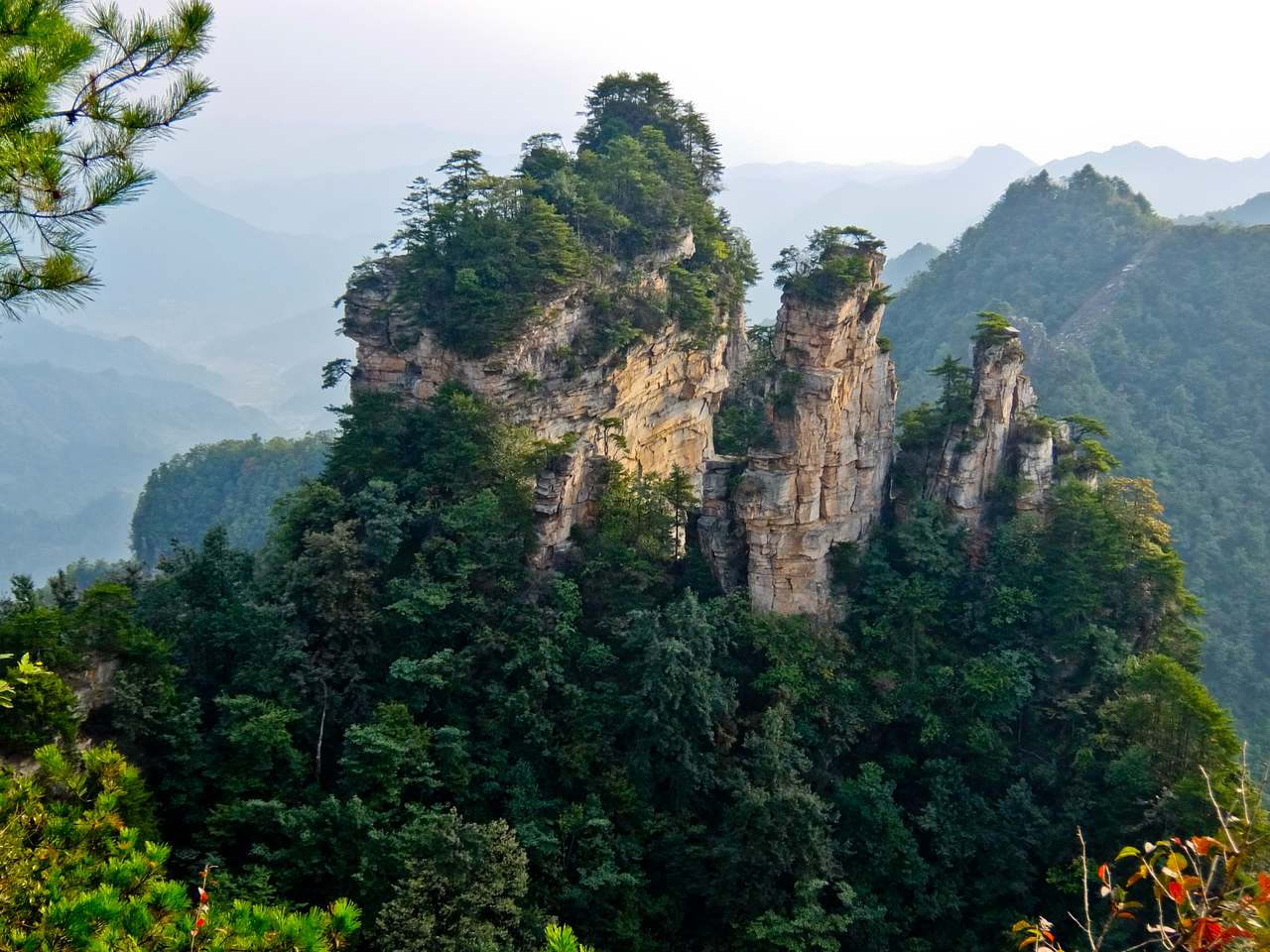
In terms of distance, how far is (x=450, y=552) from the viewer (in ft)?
60.7

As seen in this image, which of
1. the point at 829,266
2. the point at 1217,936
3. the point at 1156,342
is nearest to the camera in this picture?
the point at 1217,936

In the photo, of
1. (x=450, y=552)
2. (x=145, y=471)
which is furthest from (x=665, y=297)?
(x=145, y=471)

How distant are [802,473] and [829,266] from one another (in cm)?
502

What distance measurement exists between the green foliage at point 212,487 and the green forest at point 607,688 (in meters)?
30.1

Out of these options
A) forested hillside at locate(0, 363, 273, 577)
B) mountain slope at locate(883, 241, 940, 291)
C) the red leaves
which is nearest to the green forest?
the red leaves

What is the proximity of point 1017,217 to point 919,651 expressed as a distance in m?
46.8

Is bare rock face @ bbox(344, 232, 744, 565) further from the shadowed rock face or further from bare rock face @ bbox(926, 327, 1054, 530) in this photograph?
bare rock face @ bbox(926, 327, 1054, 530)

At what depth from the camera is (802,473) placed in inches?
793

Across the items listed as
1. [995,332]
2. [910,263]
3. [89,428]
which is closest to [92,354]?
[89,428]

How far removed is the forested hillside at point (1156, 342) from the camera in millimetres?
32594

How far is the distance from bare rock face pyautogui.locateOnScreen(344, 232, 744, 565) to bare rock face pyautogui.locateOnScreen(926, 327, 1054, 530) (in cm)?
784

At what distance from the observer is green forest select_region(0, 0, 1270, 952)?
14.1 m

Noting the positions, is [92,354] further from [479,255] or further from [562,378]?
[562,378]

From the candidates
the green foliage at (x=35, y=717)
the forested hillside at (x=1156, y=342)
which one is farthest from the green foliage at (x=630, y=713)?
the forested hillside at (x=1156, y=342)
